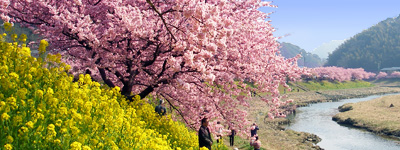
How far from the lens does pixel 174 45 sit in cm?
978

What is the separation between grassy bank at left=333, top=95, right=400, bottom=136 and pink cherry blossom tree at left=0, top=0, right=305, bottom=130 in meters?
29.7

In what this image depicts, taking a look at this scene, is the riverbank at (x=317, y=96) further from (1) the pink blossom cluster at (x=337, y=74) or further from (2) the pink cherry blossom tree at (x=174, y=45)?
(2) the pink cherry blossom tree at (x=174, y=45)

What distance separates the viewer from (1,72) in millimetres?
7004

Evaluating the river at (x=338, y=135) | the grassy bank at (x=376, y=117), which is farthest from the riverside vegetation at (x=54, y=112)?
the grassy bank at (x=376, y=117)

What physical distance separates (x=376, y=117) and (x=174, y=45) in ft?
141

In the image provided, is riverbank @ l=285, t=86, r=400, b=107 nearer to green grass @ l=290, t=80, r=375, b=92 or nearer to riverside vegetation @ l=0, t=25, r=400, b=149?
green grass @ l=290, t=80, r=375, b=92

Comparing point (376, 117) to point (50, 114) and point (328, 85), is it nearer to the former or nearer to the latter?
point (50, 114)

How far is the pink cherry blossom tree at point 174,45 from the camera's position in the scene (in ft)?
31.3

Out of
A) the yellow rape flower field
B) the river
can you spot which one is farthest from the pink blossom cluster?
the yellow rape flower field

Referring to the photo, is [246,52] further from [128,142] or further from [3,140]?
[3,140]

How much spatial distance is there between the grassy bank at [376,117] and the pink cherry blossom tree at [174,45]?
29.7 metres

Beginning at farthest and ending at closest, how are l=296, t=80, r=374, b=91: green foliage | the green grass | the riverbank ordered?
l=296, t=80, r=374, b=91: green foliage, the green grass, the riverbank

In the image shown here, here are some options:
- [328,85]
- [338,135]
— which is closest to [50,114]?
[338,135]

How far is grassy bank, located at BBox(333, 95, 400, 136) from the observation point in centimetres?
3721
